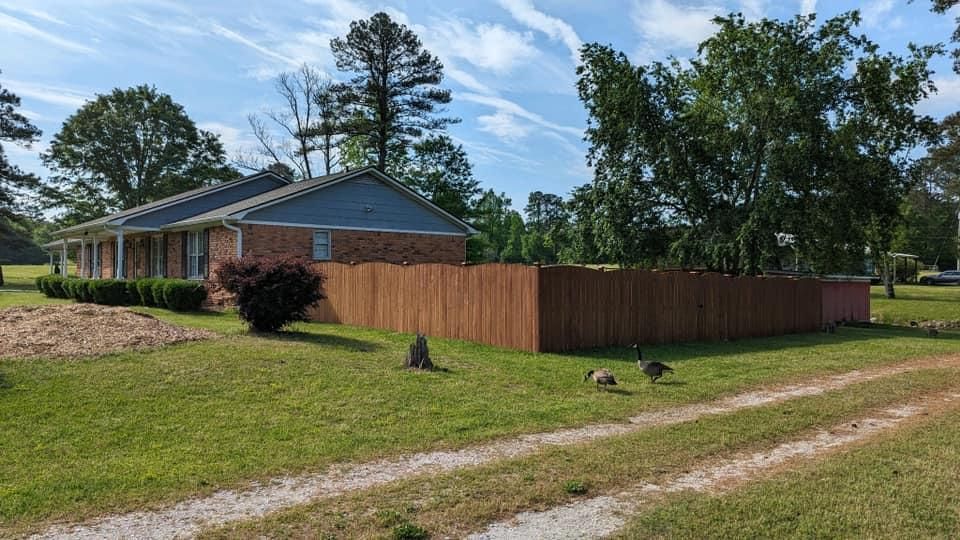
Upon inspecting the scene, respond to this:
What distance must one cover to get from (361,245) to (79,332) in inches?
470

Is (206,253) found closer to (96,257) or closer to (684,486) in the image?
(96,257)

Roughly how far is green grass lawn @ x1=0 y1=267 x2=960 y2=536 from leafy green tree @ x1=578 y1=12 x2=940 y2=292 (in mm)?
10557

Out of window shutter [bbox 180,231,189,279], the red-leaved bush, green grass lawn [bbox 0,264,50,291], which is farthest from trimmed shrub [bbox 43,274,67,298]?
the red-leaved bush

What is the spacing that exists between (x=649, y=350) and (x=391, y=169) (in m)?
29.0

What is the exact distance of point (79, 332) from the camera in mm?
11320

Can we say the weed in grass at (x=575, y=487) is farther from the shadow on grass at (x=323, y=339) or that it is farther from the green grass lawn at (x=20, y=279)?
the green grass lawn at (x=20, y=279)

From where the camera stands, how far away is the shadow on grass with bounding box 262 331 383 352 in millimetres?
11812

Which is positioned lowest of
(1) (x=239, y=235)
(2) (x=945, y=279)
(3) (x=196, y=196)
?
(2) (x=945, y=279)

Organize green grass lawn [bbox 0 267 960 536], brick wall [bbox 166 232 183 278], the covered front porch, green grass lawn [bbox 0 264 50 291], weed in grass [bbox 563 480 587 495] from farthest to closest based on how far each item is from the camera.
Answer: green grass lawn [bbox 0 264 50 291]
the covered front porch
brick wall [bbox 166 232 183 278]
green grass lawn [bbox 0 267 960 536]
weed in grass [bbox 563 480 587 495]

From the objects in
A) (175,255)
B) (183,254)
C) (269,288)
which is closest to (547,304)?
(269,288)

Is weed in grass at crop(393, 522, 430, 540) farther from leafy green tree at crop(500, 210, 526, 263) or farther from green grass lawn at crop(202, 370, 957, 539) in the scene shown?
leafy green tree at crop(500, 210, 526, 263)

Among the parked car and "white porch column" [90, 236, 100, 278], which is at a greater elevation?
"white porch column" [90, 236, 100, 278]

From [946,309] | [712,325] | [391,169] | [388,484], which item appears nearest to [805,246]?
[712,325]

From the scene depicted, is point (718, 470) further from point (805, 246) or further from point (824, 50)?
point (824, 50)
